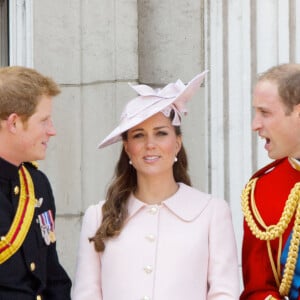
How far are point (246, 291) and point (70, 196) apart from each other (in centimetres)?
220

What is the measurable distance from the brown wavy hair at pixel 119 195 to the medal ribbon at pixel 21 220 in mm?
284

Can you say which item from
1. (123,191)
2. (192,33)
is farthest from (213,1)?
(123,191)

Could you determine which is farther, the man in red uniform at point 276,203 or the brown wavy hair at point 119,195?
the brown wavy hair at point 119,195

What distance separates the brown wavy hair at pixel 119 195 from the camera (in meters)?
4.79

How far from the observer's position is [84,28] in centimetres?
666

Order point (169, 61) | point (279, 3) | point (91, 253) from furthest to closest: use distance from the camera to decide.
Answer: point (169, 61) → point (279, 3) → point (91, 253)

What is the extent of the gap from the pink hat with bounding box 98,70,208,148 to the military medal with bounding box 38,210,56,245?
403mm

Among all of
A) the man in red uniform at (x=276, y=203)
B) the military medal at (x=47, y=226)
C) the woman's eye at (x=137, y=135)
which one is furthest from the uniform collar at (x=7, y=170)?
the man in red uniform at (x=276, y=203)

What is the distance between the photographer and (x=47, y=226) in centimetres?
485

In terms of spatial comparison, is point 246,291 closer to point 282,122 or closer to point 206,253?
point 206,253

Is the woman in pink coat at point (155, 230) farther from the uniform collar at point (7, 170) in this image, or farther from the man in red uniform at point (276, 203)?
the uniform collar at point (7, 170)

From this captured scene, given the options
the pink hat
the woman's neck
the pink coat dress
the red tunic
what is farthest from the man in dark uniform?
the red tunic

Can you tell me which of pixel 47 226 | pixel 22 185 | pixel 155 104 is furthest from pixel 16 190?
pixel 155 104

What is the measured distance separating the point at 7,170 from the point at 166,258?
2.38 feet
